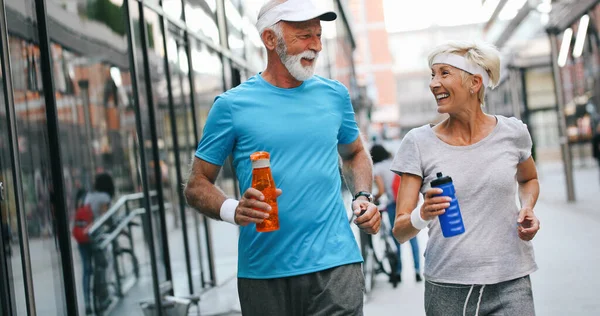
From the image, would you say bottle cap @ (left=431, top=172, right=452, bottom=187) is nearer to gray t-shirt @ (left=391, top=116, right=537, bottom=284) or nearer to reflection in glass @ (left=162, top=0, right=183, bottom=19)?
gray t-shirt @ (left=391, top=116, right=537, bottom=284)

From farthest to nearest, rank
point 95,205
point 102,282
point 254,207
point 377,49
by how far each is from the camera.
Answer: point 377,49 → point 102,282 → point 95,205 → point 254,207

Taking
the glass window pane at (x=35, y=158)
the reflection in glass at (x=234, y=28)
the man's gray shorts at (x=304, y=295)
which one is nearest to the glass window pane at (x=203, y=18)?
the reflection in glass at (x=234, y=28)

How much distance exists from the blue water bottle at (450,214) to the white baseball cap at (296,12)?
2.60 ft

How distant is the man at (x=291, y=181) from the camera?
3.28m

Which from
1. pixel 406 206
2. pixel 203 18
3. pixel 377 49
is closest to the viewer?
pixel 406 206

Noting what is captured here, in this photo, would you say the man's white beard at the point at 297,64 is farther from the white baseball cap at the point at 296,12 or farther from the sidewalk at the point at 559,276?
the sidewalk at the point at 559,276

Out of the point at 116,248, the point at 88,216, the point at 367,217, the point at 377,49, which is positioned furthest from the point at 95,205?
the point at 377,49

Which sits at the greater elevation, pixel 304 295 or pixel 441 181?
pixel 441 181

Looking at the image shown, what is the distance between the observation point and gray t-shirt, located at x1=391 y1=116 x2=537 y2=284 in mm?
3441

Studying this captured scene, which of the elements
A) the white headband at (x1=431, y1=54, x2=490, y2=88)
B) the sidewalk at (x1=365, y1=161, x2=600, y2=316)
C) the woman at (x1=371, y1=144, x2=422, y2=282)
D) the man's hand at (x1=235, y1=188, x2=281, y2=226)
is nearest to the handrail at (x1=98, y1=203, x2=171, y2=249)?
the sidewalk at (x1=365, y1=161, x2=600, y2=316)

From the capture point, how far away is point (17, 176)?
454cm

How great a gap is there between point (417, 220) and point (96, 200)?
3.44 m

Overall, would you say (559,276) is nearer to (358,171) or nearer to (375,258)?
(375,258)

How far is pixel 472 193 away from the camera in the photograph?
3484 mm
